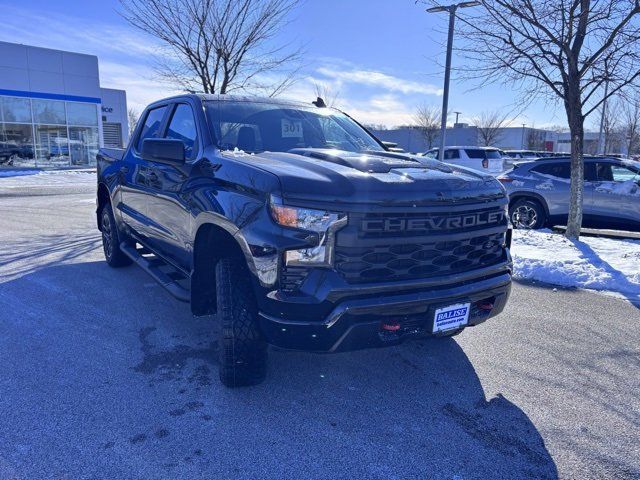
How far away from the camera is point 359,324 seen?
2.59m

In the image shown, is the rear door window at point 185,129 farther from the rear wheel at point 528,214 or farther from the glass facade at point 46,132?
the glass facade at point 46,132

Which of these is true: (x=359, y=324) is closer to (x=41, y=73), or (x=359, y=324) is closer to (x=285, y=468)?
(x=285, y=468)

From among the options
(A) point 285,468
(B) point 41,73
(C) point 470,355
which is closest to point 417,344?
(C) point 470,355

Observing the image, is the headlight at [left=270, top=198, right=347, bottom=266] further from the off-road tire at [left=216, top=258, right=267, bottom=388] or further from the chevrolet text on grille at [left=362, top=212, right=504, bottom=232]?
the off-road tire at [left=216, top=258, right=267, bottom=388]

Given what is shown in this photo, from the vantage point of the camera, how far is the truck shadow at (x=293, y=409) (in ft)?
8.02

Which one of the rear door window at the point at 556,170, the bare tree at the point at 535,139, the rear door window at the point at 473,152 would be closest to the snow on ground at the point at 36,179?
the rear door window at the point at 473,152

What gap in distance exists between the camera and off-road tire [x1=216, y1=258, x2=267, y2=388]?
9.56ft

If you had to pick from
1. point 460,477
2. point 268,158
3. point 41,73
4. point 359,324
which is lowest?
point 460,477

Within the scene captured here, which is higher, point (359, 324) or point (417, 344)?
point (359, 324)

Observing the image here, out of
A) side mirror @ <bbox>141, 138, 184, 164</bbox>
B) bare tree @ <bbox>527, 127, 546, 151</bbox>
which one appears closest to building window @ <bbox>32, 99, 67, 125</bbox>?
side mirror @ <bbox>141, 138, 184, 164</bbox>

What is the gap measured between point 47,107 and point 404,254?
28.2 m

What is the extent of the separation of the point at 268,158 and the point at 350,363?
5.41 ft

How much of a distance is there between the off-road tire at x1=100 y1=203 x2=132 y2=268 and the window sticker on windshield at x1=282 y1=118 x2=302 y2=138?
288cm

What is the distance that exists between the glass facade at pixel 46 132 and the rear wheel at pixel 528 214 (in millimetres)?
25118
